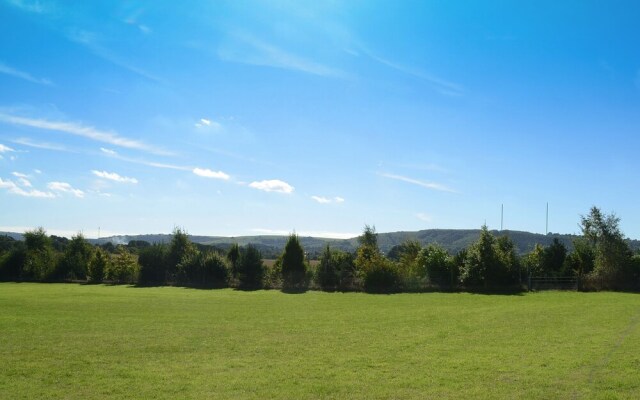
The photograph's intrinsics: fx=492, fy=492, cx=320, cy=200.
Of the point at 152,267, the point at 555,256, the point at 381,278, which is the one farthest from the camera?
the point at 152,267

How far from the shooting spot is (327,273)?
40.8 metres

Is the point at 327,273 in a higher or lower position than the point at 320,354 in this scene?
higher

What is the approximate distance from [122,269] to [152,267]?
3.48m

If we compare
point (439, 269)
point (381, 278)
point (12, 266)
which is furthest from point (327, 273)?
point (12, 266)

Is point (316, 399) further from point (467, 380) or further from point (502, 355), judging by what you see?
point (502, 355)

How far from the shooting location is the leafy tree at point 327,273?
40.5 meters

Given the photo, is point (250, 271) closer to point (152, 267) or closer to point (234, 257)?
point (234, 257)

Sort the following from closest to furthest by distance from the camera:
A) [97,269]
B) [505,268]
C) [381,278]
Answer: [505,268], [381,278], [97,269]

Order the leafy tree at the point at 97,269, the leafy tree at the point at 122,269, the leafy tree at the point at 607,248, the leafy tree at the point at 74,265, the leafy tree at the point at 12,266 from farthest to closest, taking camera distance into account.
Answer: the leafy tree at the point at 12,266, the leafy tree at the point at 74,265, the leafy tree at the point at 97,269, the leafy tree at the point at 122,269, the leafy tree at the point at 607,248

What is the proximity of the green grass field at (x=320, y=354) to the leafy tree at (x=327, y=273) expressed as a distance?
61.5ft

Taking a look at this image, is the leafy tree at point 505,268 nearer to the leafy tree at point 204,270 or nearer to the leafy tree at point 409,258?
the leafy tree at point 409,258

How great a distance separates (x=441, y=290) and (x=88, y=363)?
96.8 feet

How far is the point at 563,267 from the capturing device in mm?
39219

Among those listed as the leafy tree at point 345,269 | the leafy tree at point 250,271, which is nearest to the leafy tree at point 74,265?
the leafy tree at point 250,271
